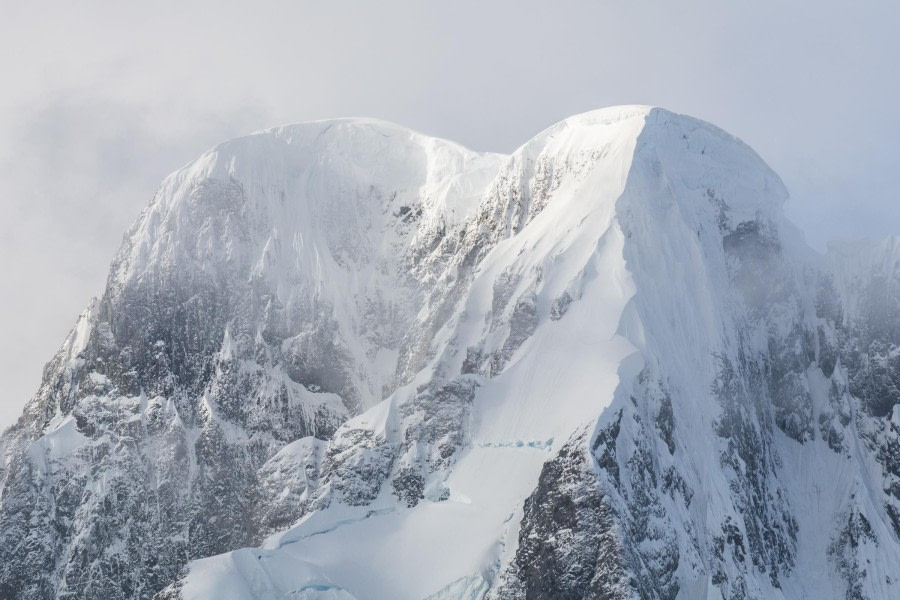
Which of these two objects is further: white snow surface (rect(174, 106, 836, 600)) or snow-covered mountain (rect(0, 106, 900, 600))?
white snow surface (rect(174, 106, 836, 600))

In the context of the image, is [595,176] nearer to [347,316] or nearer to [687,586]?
[347,316]

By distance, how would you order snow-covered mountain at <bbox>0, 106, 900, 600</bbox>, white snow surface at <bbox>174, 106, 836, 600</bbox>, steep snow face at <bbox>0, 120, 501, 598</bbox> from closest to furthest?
snow-covered mountain at <bbox>0, 106, 900, 600</bbox>
white snow surface at <bbox>174, 106, 836, 600</bbox>
steep snow face at <bbox>0, 120, 501, 598</bbox>

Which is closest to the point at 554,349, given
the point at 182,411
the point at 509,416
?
the point at 509,416

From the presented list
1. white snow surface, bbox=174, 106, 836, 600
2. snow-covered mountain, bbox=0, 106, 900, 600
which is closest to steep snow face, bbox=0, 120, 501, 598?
snow-covered mountain, bbox=0, 106, 900, 600

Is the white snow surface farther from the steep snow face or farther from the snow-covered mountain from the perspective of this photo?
the steep snow face

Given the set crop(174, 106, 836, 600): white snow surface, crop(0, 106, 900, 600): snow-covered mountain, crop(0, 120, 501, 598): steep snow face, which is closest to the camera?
crop(0, 106, 900, 600): snow-covered mountain

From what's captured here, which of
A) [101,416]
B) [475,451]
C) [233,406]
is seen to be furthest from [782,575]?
[101,416]

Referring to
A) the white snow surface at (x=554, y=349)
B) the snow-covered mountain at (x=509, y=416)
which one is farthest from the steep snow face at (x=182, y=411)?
the white snow surface at (x=554, y=349)

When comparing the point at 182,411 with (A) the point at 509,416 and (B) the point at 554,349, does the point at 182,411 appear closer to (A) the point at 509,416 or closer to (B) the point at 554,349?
(A) the point at 509,416
